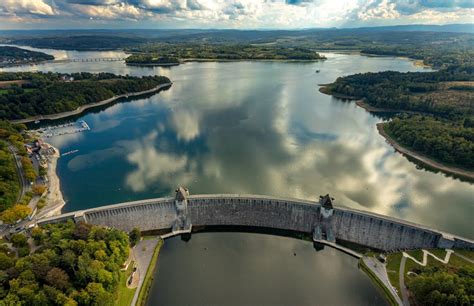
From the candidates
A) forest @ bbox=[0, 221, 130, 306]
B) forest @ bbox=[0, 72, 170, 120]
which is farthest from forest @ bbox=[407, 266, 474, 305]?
forest @ bbox=[0, 72, 170, 120]

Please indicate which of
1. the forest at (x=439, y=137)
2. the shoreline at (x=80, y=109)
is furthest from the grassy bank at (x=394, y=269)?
the shoreline at (x=80, y=109)

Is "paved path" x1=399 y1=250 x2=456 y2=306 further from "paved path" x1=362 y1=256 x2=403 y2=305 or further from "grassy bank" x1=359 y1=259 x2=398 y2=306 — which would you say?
"grassy bank" x1=359 y1=259 x2=398 y2=306

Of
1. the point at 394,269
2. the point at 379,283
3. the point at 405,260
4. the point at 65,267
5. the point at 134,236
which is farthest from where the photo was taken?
the point at 134,236

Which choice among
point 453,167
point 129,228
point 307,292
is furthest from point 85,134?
point 453,167

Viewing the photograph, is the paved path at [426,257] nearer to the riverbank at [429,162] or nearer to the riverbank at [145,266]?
the riverbank at [145,266]

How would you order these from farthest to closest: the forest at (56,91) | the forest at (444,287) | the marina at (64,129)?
1. the forest at (56,91)
2. the marina at (64,129)
3. the forest at (444,287)

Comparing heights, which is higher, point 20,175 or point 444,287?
point 444,287

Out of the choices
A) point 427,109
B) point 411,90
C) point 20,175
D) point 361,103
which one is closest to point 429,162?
point 427,109

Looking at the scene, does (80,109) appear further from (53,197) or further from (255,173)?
(255,173)
